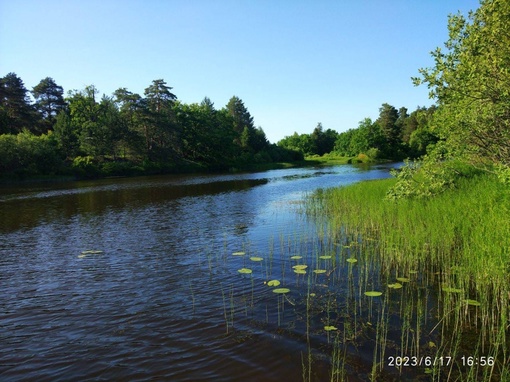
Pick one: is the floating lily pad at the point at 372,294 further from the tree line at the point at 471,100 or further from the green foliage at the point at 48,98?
the green foliage at the point at 48,98

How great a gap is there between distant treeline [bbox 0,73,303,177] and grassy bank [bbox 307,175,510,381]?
63.5 m

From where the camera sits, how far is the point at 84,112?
8600 centimetres

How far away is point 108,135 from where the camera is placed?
76.7 meters

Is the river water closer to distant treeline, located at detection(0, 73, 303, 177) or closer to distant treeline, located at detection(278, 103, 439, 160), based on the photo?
distant treeline, located at detection(0, 73, 303, 177)

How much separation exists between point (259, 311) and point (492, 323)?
4932 mm

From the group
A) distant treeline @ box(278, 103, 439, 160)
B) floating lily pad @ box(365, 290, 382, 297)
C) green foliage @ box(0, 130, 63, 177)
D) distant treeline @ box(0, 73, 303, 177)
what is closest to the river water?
floating lily pad @ box(365, 290, 382, 297)

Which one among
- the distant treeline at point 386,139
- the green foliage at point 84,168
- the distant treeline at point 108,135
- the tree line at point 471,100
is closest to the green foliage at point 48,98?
the distant treeline at point 108,135

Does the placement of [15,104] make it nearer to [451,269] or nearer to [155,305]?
[155,305]

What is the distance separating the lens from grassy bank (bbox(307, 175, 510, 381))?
6.42 meters

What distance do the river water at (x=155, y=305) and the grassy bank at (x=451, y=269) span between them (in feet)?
6.30

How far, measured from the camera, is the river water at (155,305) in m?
6.60

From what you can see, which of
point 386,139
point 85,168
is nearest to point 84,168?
point 85,168

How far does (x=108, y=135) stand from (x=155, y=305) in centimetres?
7507

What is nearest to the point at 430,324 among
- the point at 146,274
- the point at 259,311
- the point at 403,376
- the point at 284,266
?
the point at 403,376
